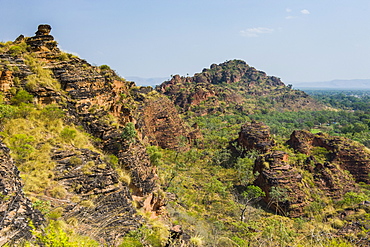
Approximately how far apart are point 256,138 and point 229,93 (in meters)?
91.0

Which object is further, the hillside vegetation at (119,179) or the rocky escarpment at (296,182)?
the rocky escarpment at (296,182)

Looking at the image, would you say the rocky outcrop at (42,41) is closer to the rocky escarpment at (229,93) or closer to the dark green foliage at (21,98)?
the dark green foliage at (21,98)

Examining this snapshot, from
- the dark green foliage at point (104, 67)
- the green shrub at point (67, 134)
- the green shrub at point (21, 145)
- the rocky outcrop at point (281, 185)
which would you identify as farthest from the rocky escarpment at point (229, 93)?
the green shrub at point (21, 145)

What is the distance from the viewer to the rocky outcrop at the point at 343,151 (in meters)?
44.3

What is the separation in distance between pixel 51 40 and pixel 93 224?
60.4 ft

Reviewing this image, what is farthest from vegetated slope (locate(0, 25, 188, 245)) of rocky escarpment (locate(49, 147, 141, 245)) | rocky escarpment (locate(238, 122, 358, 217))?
rocky escarpment (locate(238, 122, 358, 217))

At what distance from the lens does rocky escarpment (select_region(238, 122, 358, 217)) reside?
1287 inches

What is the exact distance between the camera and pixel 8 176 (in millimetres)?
8094

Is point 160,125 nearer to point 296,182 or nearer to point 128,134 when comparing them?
point 296,182

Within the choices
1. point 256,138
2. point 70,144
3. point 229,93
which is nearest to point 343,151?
point 256,138

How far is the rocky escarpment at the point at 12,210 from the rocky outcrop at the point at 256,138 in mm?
46838

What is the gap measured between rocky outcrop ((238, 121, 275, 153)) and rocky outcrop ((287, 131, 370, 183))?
307 inches

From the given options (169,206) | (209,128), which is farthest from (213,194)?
(209,128)

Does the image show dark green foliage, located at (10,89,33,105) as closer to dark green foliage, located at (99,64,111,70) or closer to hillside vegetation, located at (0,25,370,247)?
hillside vegetation, located at (0,25,370,247)
